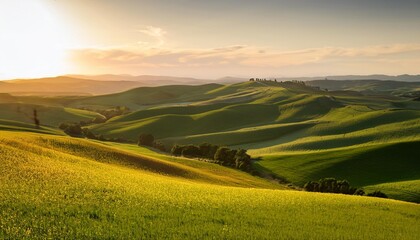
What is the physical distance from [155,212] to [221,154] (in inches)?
2925

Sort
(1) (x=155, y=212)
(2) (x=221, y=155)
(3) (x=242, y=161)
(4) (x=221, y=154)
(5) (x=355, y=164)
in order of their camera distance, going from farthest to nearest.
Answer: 1. (4) (x=221, y=154)
2. (2) (x=221, y=155)
3. (3) (x=242, y=161)
4. (5) (x=355, y=164)
5. (1) (x=155, y=212)

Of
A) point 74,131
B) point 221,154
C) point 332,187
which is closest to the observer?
point 332,187

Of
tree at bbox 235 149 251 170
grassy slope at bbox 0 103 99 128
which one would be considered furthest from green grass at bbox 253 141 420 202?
grassy slope at bbox 0 103 99 128

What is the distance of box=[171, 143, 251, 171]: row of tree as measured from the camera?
8974 cm

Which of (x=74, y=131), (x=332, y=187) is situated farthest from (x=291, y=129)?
(x=74, y=131)

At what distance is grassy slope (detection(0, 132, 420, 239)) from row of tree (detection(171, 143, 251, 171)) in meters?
56.2

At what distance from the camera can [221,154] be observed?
314 ft

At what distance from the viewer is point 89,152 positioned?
5022cm

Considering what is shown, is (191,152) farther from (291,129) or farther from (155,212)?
(155,212)

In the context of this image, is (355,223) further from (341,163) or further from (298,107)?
(298,107)

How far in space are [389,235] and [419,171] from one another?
69252mm

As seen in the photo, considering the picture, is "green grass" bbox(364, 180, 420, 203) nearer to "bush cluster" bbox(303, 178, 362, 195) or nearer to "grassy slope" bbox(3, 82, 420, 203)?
"grassy slope" bbox(3, 82, 420, 203)

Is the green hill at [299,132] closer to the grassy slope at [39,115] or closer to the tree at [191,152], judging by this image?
the tree at [191,152]

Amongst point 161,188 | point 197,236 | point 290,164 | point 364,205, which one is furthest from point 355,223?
point 290,164
